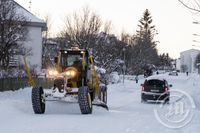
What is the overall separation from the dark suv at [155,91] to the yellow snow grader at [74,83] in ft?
25.2

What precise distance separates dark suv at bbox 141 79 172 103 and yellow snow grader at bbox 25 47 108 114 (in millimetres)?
7679

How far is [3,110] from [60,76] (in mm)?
2546

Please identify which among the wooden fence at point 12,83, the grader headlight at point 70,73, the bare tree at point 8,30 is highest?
the bare tree at point 8,30

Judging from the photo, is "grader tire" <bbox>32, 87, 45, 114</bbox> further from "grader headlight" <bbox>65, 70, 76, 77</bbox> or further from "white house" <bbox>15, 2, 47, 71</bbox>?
"white house" <bbox>15, 2, 47, 71</bbox>

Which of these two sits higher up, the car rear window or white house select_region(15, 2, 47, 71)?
white house select_region(15, 2, 47, 71)

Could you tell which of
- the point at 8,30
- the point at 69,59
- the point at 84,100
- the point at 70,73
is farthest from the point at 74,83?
the point at 8,30

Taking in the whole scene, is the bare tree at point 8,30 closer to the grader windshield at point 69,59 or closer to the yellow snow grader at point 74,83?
the yellow snow grader at point 74,83

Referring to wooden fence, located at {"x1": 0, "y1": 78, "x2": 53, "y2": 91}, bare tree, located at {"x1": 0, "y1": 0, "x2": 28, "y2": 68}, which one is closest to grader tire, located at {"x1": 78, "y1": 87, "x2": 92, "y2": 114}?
wooden fence, located at {"x1": 0, "y1": 78, "x2": 53, "y2": 91}

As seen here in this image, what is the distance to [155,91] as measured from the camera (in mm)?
29688

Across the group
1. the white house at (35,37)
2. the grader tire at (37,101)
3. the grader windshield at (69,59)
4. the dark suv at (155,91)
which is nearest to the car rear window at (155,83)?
the dark suv at (155,91)

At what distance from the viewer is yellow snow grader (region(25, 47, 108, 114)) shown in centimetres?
1794

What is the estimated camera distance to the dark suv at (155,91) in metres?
29.3

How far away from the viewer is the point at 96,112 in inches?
768

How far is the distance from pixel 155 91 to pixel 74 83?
1071 cm
